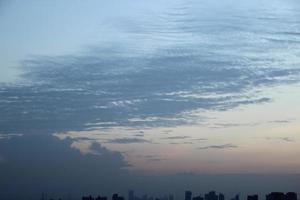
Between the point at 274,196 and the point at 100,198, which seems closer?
the point at 274,196

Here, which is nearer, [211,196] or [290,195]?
[290,195]

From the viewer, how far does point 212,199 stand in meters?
97.2

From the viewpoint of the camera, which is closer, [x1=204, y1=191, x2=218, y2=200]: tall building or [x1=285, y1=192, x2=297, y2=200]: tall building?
[x1=285, y1=192, x2=297, y2=200]: tall building

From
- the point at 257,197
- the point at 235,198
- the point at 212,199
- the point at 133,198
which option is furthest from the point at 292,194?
the point at 133,198

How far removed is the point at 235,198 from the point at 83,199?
55.0m

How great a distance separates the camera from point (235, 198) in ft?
400

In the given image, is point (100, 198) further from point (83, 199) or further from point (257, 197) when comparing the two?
point (257, 197)

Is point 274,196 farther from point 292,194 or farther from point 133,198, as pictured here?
point 133,198

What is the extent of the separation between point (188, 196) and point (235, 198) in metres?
14.2

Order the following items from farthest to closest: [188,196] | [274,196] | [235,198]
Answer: [235,198] < [188,196] < [274,196]

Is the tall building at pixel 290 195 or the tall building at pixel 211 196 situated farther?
the tall building at pixel 211 196

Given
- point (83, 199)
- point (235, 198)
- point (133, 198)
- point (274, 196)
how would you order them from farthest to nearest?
point (133, 198)
point (235, 198)
point (83, 199)
point (274, 196)

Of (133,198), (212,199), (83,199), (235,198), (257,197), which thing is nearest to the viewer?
(257,197)

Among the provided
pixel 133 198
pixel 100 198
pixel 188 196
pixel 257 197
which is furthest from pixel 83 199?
pixel 133 198
